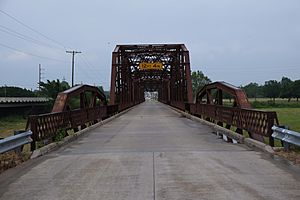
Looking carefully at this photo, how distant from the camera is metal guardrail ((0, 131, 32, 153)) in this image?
9.18 meters

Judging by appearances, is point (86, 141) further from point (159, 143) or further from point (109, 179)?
point (109, 179)

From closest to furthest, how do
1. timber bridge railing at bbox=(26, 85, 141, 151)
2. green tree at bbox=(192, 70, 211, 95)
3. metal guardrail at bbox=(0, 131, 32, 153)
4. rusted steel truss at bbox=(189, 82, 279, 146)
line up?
1. metal guardrail at bbox=(0, 131, 32, 153)
2. timber bridge railing at bbox=(26, 85, 141, 151)
3. rusted steel truss at bbox=(189, 82, 279, 146)
4. green tree at bbox=(192, 70, 211, 95)

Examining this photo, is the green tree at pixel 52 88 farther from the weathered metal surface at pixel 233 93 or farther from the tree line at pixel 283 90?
the tree line at pixel 283 90

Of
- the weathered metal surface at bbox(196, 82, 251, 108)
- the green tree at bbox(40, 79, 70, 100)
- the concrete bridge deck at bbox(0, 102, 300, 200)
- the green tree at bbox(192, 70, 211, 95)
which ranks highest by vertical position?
the green tree at bbox(192, 70, 211, 95)

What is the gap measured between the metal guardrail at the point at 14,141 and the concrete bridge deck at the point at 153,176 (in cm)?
55

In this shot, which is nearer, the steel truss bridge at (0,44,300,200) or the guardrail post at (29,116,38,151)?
the steel truss bridge at (0,44,300,200)

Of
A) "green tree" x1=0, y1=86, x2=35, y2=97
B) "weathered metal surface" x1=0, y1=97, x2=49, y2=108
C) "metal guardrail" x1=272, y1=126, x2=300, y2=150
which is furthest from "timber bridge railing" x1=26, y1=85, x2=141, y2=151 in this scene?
"green tree" x1=0, y1=86, x2=35, y2=97

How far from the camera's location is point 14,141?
9906 mm

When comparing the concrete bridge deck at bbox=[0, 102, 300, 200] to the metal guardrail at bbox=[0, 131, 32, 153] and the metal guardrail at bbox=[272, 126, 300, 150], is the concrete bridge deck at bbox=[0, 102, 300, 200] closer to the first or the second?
the metal guardrail at bbox=[0, 131, 32, 153]

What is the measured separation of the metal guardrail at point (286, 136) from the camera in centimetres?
984

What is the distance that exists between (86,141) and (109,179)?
7.58 m

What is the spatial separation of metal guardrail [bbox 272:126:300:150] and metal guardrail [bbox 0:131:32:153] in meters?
6.58


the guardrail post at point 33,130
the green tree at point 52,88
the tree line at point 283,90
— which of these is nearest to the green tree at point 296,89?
the tree line at point 283,90

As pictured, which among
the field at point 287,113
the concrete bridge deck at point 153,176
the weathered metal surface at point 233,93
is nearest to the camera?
the concrete bridge deck at point 153,176
